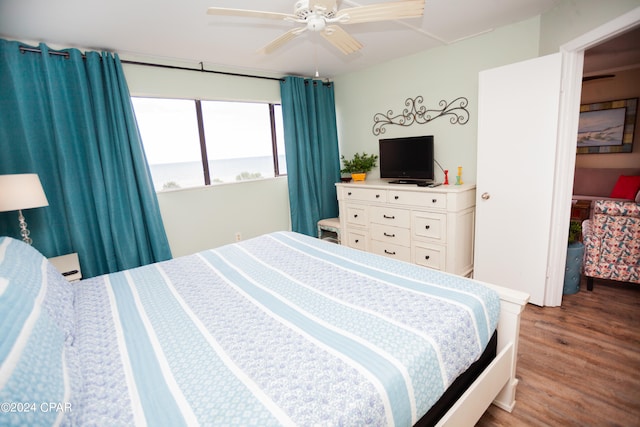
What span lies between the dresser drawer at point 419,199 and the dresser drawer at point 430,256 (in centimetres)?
43

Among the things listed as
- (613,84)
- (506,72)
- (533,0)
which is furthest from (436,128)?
(613,84)

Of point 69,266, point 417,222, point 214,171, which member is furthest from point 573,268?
point 69,266

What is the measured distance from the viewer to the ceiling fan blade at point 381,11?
156cm

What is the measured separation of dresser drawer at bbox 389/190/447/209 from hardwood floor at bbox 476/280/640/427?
1.15m

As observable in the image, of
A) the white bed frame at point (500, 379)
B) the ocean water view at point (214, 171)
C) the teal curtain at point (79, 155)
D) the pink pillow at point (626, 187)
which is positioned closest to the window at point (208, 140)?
the ocean water view at point (214, 171)

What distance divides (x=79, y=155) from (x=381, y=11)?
269 centimetres

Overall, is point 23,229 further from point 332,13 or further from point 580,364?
point 580,364

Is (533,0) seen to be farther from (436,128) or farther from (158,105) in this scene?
(158,105)

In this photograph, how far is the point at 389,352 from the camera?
1.06 meters

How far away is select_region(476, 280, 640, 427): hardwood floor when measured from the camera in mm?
1540

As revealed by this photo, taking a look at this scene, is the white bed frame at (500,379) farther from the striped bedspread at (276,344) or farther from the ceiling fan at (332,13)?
the ceiling fan at (332,13)

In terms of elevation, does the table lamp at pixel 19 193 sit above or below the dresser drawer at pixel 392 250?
above

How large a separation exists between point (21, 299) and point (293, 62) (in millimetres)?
3223

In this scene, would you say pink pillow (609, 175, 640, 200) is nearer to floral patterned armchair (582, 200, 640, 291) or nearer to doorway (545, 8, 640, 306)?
floral patterned armchair (582, 200, 640, 291)
